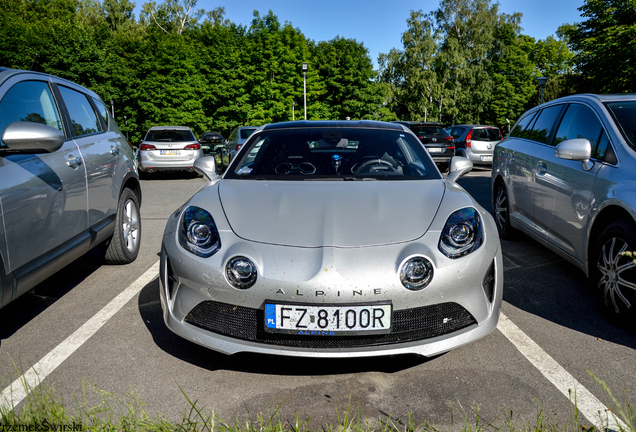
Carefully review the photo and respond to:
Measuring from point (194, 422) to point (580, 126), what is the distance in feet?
12.6

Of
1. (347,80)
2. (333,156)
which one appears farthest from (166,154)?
(347,80)

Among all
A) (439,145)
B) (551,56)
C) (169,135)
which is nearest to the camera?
(169,135)

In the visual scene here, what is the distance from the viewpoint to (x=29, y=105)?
A: 360 centimetres

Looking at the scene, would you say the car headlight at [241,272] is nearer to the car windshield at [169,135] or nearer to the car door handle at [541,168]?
the car door handle at [541,168]

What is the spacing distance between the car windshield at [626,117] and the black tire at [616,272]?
2.28 feet

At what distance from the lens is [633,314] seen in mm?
3289

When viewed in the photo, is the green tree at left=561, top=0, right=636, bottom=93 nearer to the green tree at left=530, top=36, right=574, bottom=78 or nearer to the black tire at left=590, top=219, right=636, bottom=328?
the black tire at left=590, top=219, right=636, bottom=328

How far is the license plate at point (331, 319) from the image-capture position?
250cm

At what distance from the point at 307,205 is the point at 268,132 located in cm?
143

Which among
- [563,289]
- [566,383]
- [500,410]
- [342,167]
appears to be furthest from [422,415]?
[563,289]

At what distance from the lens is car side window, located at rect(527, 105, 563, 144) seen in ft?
16.6

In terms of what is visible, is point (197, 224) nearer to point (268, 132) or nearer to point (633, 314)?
point (268, 132)

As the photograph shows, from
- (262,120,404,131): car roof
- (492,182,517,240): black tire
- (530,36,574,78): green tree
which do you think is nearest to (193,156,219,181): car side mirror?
(262,120,404,131): car roof

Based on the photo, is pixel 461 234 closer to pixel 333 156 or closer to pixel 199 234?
pixel 199 234
